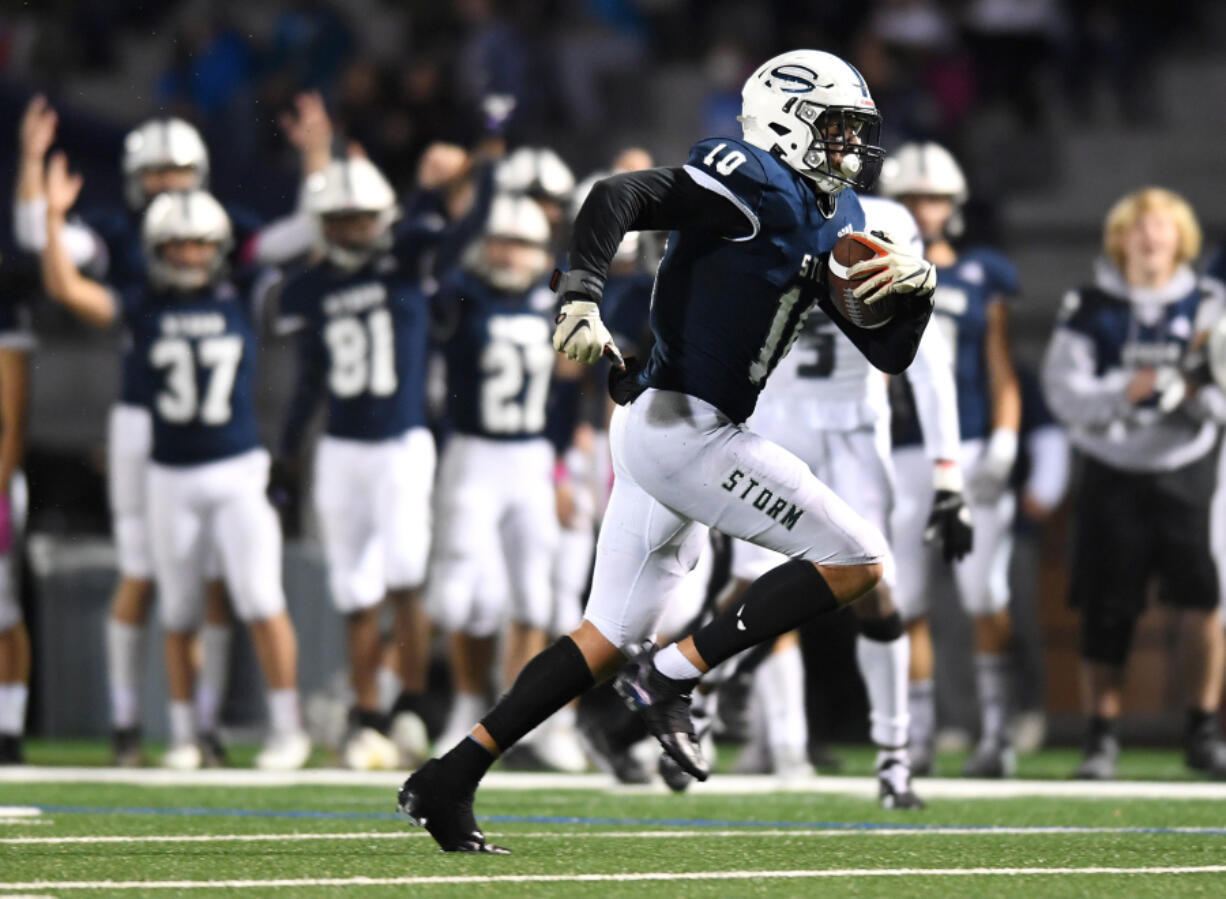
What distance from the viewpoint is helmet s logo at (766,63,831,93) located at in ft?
16.6

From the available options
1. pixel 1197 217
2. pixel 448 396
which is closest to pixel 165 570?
pixel 448 396

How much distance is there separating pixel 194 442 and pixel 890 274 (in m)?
4.05

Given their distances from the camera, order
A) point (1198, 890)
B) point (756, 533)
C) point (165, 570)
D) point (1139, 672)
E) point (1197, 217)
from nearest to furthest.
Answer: point (1198, 890) < point (756, 533) < point (165, 570) < point (1139, 672) < point (1197, 217)

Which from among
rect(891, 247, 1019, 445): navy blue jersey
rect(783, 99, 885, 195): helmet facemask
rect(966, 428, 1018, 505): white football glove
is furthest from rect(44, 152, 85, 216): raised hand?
rect(783, 99, 885, 195): helmet facemask

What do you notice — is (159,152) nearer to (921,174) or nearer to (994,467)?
(921,174)

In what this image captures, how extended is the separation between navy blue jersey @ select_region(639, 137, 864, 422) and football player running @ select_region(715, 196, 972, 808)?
4.25 feet

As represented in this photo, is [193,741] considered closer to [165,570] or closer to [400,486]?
[165,570]

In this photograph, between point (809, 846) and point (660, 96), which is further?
point (660, 96)

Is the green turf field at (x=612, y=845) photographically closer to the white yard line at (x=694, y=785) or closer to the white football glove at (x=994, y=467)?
the white yard line at (x=694, y=785)

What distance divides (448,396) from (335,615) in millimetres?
2332

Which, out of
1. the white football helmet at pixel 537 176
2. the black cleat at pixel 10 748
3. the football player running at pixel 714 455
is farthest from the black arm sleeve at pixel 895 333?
the black cleat at pixel 10 748

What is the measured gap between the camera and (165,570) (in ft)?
27.1

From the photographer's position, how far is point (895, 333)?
16.2ft

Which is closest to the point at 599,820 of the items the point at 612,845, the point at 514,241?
the point at 612,845
